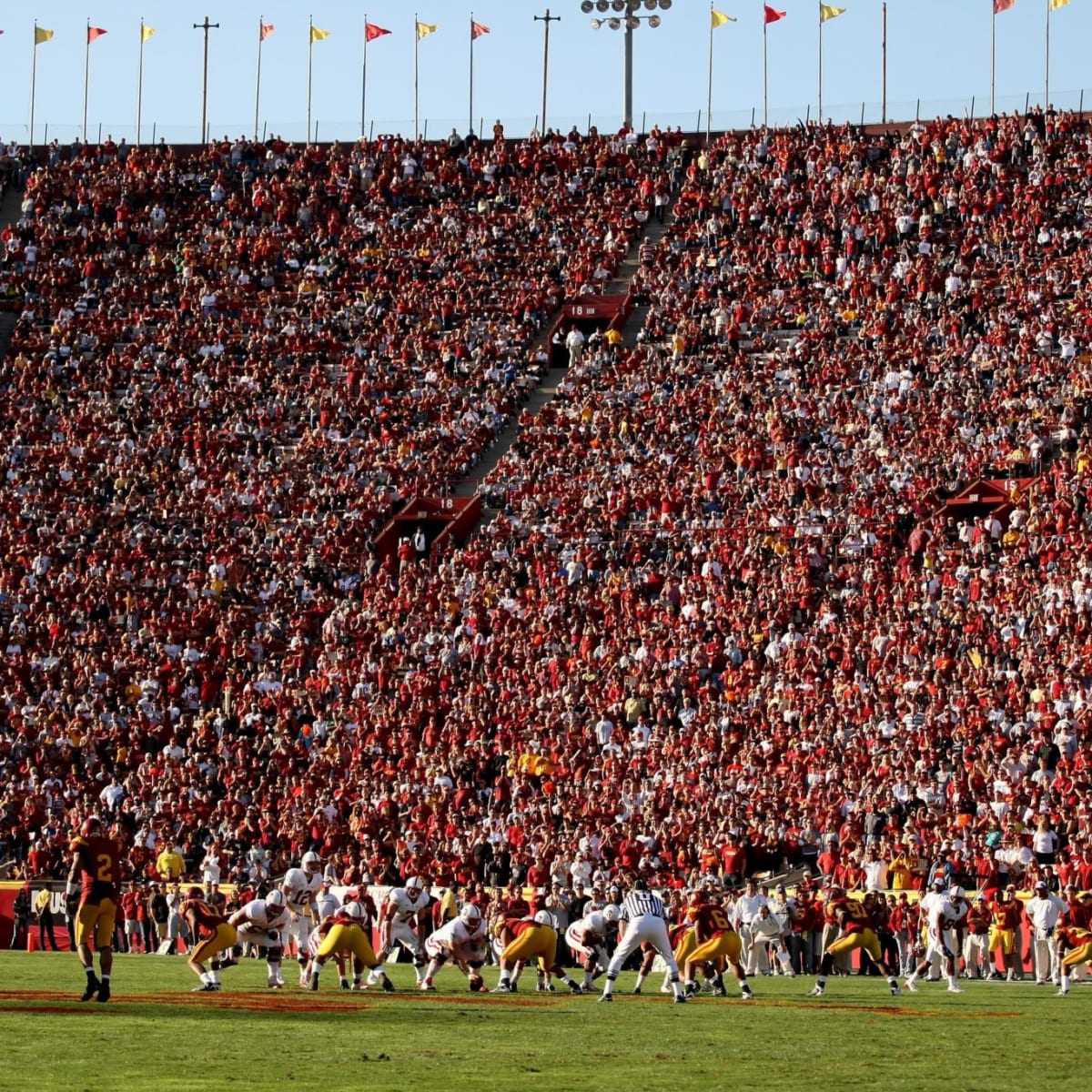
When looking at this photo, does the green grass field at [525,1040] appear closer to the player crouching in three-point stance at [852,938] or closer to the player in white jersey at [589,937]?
the player crouching in three-point stance at [852,938]

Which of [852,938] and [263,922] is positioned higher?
[263,922]

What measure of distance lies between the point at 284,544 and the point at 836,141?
683 inches

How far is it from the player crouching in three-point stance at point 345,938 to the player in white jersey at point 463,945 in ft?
2.38

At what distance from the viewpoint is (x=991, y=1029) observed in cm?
1844

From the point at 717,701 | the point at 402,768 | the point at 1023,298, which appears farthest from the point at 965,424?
the point at 402,768

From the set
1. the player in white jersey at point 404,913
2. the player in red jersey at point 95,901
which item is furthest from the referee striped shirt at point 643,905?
the player in red jersey at point 95,901

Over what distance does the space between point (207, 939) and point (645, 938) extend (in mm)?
4490

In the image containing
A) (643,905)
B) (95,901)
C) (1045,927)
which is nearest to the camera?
(95,901)

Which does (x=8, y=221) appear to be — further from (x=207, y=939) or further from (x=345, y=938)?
(x=345, y=938)

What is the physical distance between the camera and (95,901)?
20.2 metres

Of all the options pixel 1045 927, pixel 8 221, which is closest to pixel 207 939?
pixel 1045 927

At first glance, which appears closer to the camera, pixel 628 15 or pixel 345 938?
pixel 345 938

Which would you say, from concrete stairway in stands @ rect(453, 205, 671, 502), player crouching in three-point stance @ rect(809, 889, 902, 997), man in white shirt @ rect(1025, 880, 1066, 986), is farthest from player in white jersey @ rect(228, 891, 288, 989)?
concrete stairway in stands @ rect(453, 205, 671, 502)

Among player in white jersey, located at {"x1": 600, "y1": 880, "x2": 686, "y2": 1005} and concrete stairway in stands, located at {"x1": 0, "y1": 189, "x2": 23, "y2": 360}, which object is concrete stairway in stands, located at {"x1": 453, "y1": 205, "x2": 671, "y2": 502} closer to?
concrete stairway in stands, located at {"x1": 0, "y1": 189, "x2": 23, "y2": 360}
